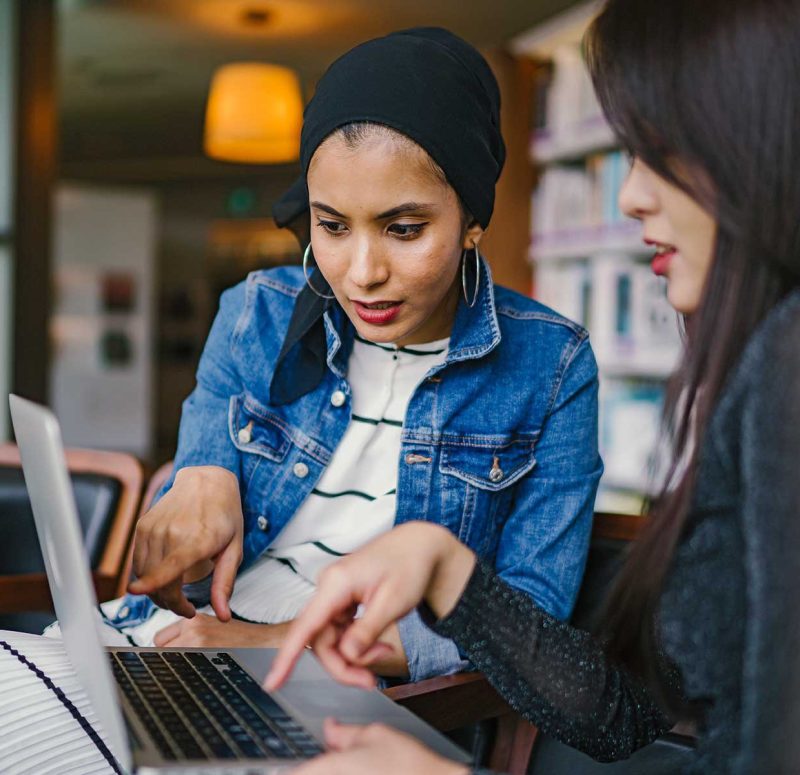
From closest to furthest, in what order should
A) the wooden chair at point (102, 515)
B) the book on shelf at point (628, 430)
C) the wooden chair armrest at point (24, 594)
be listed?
the wooden chair armrest at point (24, 594) < the wooden chair at point (102, 515) < the book on shelf at point (628, 430)

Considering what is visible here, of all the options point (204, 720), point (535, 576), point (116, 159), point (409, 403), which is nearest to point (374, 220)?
point (409, 403)

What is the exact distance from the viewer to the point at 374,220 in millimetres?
1148

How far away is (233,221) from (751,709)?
10.6 meters

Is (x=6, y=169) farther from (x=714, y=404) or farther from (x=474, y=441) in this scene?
(x=714, y=404)

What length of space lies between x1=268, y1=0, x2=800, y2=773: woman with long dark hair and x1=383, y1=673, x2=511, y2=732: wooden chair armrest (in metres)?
0.25

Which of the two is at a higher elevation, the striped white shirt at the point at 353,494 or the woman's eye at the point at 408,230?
the woman's eye at the point at 408,230

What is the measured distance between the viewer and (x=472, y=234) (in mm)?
1270

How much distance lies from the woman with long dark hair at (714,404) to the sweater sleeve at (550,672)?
9 cm

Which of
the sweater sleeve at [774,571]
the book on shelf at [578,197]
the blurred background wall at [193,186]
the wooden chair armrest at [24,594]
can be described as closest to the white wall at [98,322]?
the blurred background wall at [193,186]

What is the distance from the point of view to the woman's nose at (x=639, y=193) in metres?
0.85

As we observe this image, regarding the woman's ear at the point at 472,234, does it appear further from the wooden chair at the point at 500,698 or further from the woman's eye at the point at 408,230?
the wooden chair at the point at 500,698

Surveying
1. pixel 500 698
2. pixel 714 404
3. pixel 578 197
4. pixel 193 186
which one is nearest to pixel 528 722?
pixel 500 698

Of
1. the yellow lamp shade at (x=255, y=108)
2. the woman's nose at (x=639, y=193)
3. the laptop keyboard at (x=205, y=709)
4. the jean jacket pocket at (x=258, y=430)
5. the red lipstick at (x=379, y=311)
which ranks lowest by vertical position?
the laptop keyboard at (x=205, y=709)

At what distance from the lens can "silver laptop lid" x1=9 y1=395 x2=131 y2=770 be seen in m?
0.72
